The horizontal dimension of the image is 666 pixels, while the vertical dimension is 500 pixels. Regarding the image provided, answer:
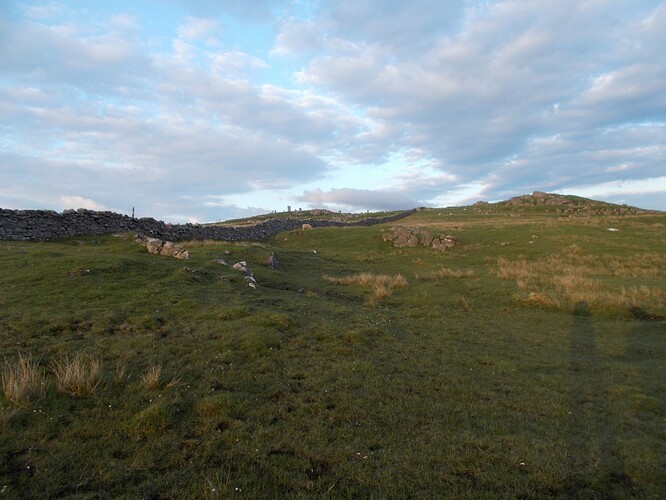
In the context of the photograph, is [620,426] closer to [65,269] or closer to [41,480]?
[41,480]

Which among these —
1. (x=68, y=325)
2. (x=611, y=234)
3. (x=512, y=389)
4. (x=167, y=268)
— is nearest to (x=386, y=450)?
(x=512, y=389)

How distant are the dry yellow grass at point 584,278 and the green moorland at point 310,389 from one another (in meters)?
0.23

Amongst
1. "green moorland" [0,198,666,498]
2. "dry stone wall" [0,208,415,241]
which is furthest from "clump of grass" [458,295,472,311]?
"dry stone wall" [0,208,415,241]

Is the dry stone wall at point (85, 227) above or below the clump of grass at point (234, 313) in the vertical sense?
above

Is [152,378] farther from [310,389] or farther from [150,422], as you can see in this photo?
[310,389]

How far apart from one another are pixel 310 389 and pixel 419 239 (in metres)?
32.1

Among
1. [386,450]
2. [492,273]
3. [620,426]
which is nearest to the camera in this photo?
[386,450]

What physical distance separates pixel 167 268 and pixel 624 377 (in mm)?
16859

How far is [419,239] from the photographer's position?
38656 millimetres

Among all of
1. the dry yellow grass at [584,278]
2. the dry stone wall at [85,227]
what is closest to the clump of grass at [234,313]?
the dry yellow grass at [584,278]

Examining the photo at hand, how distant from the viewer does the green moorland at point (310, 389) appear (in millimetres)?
5289

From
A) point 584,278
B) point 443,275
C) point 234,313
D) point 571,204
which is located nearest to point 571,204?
point 571,204

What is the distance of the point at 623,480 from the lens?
221 inches

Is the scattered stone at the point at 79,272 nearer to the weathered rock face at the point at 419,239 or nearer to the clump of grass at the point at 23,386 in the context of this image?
the clump of grass at the point at 23,386
